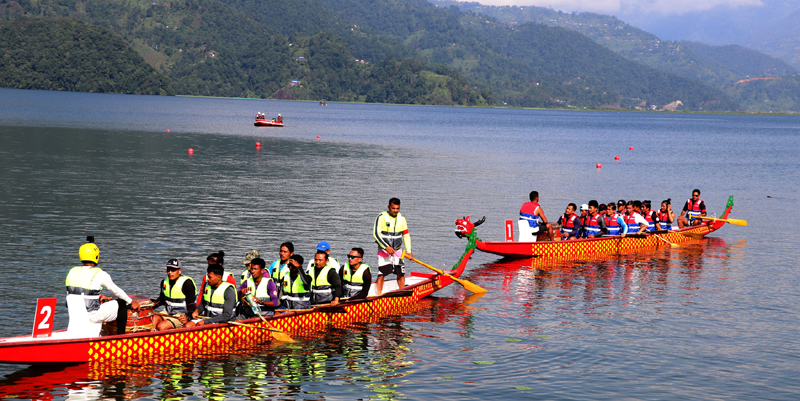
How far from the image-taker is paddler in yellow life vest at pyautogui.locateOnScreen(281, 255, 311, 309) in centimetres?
1923

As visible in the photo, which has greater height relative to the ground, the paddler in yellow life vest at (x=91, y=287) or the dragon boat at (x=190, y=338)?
the paddler in yellow life vest at (x=91, y=287)

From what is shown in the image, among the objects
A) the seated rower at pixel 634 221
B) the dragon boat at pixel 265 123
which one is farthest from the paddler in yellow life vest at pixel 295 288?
the dragon boat at pixel 265 123

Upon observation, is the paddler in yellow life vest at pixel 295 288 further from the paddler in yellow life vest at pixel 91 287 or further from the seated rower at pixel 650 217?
the seated rower at pixel 650 217

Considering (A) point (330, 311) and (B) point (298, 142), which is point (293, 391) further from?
(B) point (298, 142)

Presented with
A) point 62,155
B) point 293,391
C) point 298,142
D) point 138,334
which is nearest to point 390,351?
point 293,391

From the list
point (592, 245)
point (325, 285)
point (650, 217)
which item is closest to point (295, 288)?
point (325, 285)

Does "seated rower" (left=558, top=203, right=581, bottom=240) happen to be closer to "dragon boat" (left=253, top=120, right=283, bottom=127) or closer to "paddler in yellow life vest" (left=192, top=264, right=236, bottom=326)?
"paddler in yellow life vest" (left=192, top=264, right=236, bottom=326)

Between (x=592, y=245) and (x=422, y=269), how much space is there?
7852 millimetres

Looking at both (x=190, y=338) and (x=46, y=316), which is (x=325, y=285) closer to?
(x=190, y=338)

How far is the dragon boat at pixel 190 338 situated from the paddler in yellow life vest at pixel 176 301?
279mm

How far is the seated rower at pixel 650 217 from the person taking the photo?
3422 centimetres

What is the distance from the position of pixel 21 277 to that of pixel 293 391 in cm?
1255

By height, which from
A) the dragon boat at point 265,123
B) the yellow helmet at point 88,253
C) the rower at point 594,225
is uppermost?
the dragon boat at point 265,123

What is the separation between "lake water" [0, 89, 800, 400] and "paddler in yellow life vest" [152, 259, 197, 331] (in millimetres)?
889
